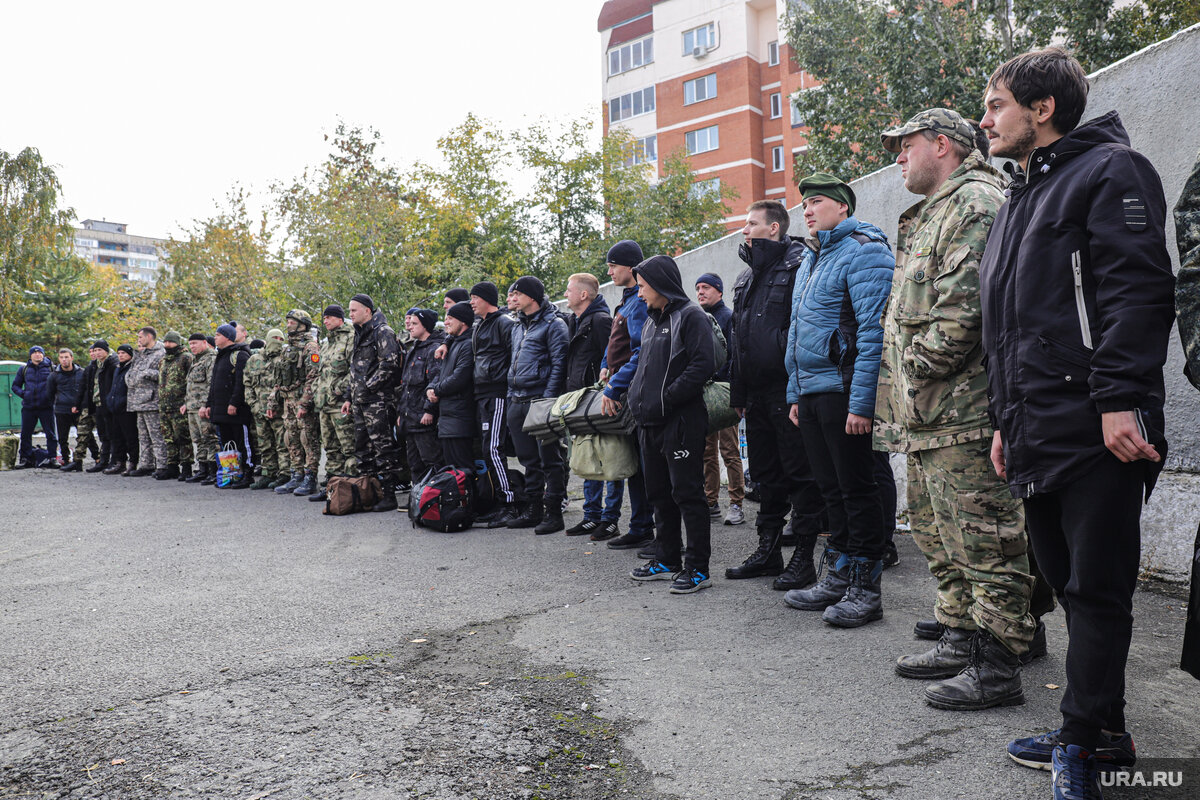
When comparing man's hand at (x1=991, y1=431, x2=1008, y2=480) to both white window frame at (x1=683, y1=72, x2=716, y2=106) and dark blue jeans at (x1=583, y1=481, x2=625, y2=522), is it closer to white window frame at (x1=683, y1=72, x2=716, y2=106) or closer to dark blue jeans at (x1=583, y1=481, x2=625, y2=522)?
dark blue jeans at (x1=583, y1=481, x2=625, y2=522)

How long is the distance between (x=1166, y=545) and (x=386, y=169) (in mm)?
30474

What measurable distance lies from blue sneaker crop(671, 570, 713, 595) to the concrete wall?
8.98 ft

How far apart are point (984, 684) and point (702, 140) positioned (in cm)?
4520

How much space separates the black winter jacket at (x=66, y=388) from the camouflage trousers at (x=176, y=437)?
375cm

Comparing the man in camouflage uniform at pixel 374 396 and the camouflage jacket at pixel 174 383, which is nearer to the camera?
the man in camouflage uniform at pixel 374 396

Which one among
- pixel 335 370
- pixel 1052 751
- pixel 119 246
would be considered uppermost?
A: pixel 119 246

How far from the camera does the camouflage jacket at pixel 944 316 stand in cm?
327

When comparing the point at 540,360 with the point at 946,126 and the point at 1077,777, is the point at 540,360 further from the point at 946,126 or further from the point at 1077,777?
the point at 1077,777

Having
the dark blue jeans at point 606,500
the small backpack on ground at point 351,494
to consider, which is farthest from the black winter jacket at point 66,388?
the dark blue jeans at point 606,500

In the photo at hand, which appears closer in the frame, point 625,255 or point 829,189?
point 829,189

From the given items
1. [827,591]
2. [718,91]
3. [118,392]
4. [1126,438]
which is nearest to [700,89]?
[718,91]

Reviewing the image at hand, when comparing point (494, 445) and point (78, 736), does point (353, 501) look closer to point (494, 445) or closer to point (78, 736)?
point (494, 445)

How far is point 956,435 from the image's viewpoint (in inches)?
130

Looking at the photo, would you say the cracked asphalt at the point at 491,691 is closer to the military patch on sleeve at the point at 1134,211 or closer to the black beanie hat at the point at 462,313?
the military patch on sleeve at the point at 1134,211
